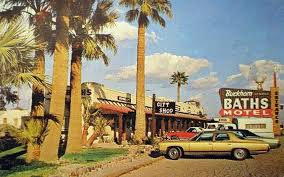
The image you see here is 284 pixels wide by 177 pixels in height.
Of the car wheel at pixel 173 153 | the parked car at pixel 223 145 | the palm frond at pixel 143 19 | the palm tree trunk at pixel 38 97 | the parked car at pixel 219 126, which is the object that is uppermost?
the palm frond at pixel 143 19

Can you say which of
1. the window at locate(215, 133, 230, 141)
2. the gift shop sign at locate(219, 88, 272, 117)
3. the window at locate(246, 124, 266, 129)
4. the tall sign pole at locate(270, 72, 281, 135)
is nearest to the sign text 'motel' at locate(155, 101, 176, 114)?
the window at locate(246, 124, 266, 129)

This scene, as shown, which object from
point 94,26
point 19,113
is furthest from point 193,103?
point 94,26

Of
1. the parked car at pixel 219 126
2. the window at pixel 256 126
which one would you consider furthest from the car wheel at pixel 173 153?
the window at pixel 256 126

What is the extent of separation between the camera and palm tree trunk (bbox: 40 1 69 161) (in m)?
18.2

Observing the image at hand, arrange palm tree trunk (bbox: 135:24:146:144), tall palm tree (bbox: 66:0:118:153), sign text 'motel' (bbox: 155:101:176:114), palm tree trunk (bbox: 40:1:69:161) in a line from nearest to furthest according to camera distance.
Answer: palm tree trunk (bbox: 40:1:69:161) < tall palm tree (bbox: 66:0:118:153) < palm tree trunk (bbox: 135:24:146:144) < sign text 'motel' (bbox: 155:101:176:114)

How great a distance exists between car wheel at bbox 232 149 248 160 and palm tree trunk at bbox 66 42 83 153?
29.3ft

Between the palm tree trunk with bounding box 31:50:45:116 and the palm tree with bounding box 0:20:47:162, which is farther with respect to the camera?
the palm tree trunk with bounding box 31:50:45:116

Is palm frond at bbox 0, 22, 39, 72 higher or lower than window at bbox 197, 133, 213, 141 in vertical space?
higher

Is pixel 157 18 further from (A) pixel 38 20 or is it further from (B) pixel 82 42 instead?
(A) pixel 38 20

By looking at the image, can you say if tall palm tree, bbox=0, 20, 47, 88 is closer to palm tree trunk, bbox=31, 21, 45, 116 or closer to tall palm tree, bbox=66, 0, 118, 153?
palm tree trunk, bbox=31, 21, 45, 116

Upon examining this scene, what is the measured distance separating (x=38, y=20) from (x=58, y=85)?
3286 mm

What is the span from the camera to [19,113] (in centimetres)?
3903

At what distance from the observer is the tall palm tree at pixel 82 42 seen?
2291 cm

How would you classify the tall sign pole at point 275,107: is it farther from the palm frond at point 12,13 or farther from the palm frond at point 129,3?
the palm frond at point 12,13
